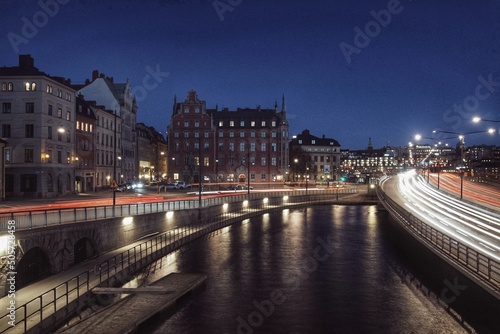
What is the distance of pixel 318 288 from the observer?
30500mm

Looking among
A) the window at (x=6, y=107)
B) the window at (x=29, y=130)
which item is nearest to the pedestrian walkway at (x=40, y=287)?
the window at (x=29, y=130)

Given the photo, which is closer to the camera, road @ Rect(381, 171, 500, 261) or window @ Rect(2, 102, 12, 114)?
road @ Rect(381, 171, 500, 261)

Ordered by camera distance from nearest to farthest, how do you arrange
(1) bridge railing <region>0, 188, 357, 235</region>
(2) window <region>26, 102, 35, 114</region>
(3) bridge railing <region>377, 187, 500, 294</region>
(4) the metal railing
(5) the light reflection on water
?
(4) the metal railing < (3) bridge railing <region>377, 187, 500, 294</region> < (5) the light reflection on water < (1) bridge railing <region>0, 188, 357, 235</region> < (2) window <region>26, 102, 35, 114</region>

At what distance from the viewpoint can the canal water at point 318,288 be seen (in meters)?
23.8

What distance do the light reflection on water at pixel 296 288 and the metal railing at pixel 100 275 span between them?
1.34m

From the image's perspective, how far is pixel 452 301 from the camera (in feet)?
91.4

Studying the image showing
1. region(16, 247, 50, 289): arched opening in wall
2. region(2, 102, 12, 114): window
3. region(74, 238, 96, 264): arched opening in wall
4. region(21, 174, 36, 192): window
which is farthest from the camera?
region(2, 102, 12, 114): window

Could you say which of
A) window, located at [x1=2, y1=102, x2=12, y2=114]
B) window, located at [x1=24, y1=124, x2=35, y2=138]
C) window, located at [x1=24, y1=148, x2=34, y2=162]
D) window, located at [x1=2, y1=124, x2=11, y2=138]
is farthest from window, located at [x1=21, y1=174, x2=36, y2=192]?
window, located at [x1=2, y1=102, x2=12, y2=114]

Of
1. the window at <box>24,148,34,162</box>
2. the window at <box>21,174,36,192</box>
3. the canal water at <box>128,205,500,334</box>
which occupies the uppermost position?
the window at <box>24,148,34,162</box>

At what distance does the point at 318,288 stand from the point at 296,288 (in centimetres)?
140

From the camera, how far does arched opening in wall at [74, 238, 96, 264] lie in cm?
3241

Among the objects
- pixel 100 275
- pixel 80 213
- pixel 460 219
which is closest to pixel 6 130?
pixel 80 213

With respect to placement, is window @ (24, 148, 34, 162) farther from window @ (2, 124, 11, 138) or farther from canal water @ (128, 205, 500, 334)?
canal water @ (128, 205, 500, 334)

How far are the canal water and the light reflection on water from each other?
5 centimetres
